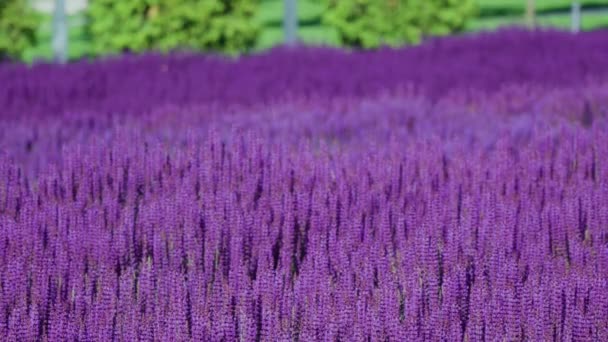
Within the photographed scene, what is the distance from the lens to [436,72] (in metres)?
9.70

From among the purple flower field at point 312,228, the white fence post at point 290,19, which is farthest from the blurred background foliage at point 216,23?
the purple flower field at point 312,228

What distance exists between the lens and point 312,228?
325cm

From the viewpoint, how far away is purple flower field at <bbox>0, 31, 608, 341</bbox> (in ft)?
7.59

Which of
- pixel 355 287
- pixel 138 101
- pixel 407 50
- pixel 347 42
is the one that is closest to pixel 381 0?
pixel 347 42

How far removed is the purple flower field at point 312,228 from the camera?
231 centimetres

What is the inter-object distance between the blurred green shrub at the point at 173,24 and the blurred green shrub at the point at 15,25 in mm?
2281

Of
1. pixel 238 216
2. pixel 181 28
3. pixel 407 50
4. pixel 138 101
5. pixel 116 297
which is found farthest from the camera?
pixel 181 28

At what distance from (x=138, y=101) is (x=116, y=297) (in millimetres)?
5448

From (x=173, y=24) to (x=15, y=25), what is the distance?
395 cm

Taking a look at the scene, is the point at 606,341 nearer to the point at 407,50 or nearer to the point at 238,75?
the point at 238,75

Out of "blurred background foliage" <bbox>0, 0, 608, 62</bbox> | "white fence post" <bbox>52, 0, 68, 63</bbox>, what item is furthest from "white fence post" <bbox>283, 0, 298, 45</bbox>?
"white fence post" <bbox>52, 0, 68, 63</bbox>

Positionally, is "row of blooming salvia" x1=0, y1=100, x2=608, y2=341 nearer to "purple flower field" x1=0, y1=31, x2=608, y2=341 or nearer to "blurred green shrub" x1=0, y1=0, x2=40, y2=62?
"purple flower field" x1=0, y1=31, x2=608, y2=341

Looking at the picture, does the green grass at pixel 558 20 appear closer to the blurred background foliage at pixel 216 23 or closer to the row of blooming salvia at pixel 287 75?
the blurred background foliage at pixel 216 23

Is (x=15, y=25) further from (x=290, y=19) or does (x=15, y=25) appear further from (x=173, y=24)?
(x=290, y=19)
